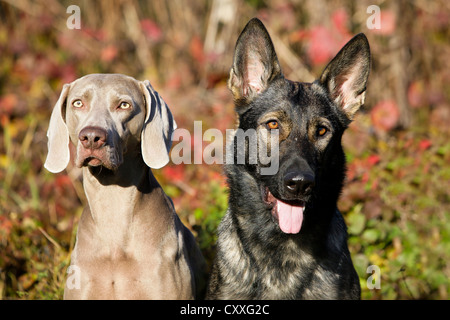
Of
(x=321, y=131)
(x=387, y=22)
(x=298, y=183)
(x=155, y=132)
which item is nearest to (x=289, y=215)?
(x=298, y=183)

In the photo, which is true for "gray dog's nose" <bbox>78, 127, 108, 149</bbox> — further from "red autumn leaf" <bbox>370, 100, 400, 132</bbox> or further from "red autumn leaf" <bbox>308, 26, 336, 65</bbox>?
"red autumn leaf" <bbox>308, 26, 336, 65</bbox>

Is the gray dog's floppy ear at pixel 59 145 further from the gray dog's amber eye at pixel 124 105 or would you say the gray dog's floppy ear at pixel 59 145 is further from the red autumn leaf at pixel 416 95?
the red autumn leaf at pixel 416 95

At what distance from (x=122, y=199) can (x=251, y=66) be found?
145cm

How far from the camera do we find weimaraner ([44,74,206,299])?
11.6 feet

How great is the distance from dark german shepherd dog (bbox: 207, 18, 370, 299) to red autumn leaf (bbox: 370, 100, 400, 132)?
3.67m

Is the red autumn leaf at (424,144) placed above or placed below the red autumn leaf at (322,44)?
below

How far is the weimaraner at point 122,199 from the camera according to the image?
11.6 feet

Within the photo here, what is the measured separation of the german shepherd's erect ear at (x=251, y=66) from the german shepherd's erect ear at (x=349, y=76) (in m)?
0.42

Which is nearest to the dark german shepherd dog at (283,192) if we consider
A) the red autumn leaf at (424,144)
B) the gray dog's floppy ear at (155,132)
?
the gray dog's floppy ear at (155,132)

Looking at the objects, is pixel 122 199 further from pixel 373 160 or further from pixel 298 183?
pixel 373 160

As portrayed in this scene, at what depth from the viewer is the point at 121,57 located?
956 cm
